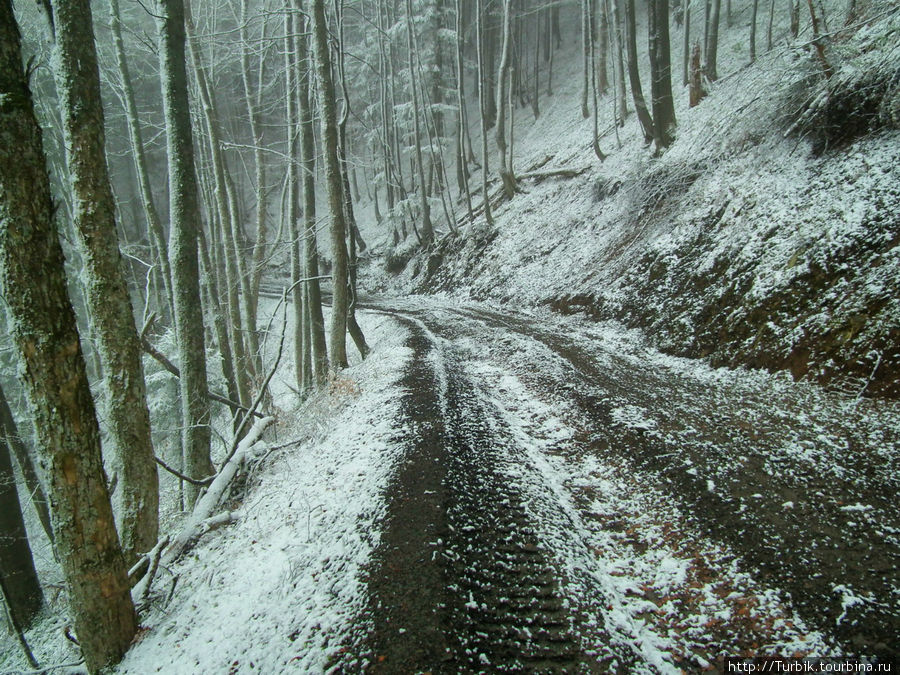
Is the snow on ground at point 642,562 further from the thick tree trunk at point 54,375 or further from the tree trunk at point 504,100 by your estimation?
the tree trunk at point 504,100

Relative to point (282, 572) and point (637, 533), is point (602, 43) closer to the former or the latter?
point (637, 533)

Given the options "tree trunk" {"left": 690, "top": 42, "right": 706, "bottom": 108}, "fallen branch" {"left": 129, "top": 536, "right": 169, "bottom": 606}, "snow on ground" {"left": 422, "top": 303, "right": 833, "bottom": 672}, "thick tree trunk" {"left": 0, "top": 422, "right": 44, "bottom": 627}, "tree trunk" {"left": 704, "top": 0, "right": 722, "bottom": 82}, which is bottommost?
"thick tree trunk" {"left": 0, "top": 422, "right": 44, "bottom": 627}

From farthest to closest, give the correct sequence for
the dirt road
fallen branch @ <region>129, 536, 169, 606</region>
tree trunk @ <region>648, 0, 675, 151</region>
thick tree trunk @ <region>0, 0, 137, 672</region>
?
tree trunk @ <region>648, 0, 675, 151</region> < fallen branch @ <region>129, 536, 169, 606</region> < the dirt road < thick tree trunk @ <region>0, 0, 137, 672</region>

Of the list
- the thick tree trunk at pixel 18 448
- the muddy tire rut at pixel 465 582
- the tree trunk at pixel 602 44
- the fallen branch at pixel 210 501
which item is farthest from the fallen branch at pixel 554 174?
the thick tree trunk at pixel 18 448

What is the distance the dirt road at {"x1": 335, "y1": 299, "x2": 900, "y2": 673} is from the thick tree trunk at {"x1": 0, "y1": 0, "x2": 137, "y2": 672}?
180cm

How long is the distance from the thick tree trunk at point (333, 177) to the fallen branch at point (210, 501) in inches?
145

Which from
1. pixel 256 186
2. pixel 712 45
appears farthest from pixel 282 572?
pixel 712 45

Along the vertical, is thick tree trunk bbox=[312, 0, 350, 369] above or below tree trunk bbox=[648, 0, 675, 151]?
below

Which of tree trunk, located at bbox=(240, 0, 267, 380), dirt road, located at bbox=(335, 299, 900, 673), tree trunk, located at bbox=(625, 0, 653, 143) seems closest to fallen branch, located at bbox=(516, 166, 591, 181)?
tree trunk, located at bbox=(625, 0, 653, 143)

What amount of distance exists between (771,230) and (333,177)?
8.10 m

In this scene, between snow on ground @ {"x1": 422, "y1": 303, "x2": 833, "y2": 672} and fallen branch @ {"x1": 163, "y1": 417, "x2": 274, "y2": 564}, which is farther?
fallen branch @ {"x1": 163, "y1": 417, "x2": 274, "y2": 564}

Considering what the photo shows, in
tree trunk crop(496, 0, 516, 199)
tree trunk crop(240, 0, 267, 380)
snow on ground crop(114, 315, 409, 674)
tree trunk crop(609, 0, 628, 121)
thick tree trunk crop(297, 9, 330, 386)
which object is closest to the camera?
snow on ground crop(114, 315, 409, 674)

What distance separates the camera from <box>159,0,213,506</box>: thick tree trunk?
5.22 metres

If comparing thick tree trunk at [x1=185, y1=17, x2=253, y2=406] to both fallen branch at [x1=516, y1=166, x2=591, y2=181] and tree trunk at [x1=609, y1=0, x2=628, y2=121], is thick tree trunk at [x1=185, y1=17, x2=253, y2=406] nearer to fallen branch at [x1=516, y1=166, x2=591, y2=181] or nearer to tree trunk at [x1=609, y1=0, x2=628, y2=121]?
fallen branch at [x1=516, y1=166, x2=591, y2=181]
